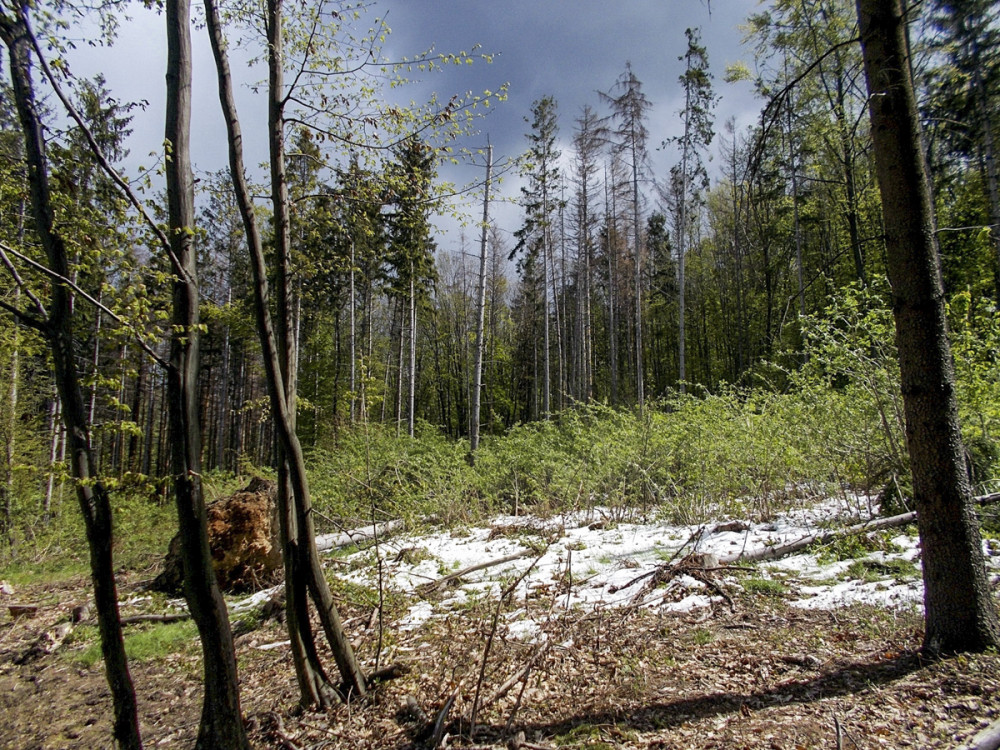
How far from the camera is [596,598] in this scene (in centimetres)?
452

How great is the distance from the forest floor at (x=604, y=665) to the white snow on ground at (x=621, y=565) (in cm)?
3

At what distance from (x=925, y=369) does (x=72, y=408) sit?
4.57 meters

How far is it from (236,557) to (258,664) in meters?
2.45

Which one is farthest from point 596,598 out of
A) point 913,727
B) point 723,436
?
point 723,436

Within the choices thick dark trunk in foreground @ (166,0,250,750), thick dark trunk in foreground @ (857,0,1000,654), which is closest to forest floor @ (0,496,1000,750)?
thick dark trunk in foreground @ (857,0,1000,654)

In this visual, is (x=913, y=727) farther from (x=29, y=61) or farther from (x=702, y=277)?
(x=702, y=277)

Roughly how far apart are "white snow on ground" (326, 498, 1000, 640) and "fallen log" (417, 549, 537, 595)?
0.07 meters

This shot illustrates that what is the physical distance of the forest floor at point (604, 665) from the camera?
8.16 ft

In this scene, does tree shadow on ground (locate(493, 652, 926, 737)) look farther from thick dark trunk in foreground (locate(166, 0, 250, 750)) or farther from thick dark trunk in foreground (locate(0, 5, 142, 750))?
thick dark trunk in foreground (locate(0, 5, 142, 750))

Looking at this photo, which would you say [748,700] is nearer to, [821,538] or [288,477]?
[821,538]

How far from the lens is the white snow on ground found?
4.02 metres

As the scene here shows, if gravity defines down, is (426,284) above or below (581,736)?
above

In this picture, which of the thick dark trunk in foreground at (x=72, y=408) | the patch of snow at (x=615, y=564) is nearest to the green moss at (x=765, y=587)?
the patch of snow at (x=615, y=564)

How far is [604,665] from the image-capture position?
11.1 feet
